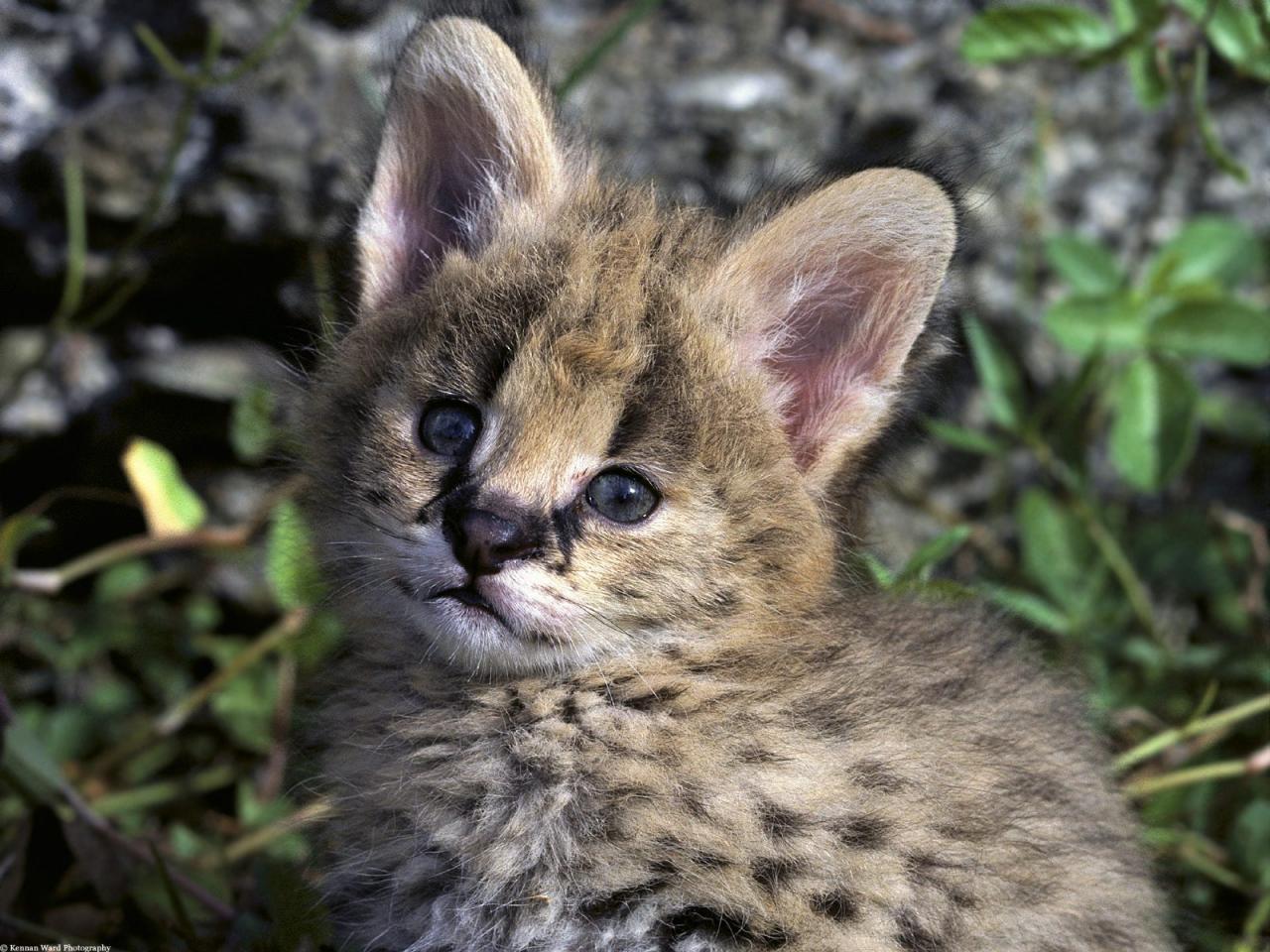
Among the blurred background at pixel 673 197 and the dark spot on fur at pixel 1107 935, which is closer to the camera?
the dark spot on fur at pixel 1107 935

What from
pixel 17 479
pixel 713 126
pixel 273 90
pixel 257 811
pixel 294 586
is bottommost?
pixel 257 811

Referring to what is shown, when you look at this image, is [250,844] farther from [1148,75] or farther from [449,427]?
[1148,75]

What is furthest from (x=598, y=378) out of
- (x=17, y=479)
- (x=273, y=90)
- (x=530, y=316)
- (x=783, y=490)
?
(x=17, y=479)

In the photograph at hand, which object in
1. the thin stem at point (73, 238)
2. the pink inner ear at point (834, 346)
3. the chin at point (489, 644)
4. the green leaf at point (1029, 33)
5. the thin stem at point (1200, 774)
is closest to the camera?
the chin at point (489, 644)

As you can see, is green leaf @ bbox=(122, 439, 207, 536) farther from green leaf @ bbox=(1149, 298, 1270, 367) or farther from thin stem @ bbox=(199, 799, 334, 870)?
green leaf @ bbox=(1149, 298, 1270, 367)

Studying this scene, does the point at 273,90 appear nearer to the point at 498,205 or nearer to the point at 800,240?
the point at 498,205

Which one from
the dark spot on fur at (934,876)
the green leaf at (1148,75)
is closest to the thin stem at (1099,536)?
the green leaf at (1148,75)

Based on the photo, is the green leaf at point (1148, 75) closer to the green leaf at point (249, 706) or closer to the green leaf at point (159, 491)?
the green leaf at point (159, 491)

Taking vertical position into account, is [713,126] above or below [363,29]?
below
